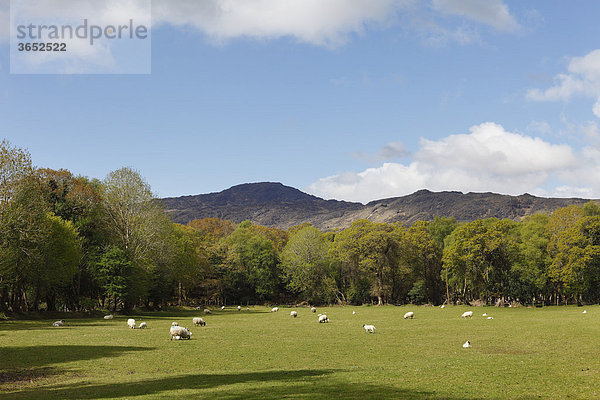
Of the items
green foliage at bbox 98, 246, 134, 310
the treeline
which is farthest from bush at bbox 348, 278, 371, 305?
green foliage at bbox 98, 246, 134, 310

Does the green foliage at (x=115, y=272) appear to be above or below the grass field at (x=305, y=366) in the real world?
above

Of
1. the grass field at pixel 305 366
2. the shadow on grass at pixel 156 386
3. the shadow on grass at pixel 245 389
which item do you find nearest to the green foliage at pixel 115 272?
the grass field at pixel 305 366

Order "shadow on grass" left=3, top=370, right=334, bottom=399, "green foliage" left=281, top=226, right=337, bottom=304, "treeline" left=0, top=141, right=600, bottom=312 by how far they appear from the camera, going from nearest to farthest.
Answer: "shadow on grass" left=3, top=370, right=334, bottom=399
"treeline" left=0, top=141, right=600, bottom=312
"green foliage" left=281, top=226, right=337, bottom=304

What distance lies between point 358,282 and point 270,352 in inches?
3041

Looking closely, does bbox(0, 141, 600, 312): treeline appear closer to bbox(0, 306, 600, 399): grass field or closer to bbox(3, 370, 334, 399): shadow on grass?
bbox(0, 306, 600, 399): grass field

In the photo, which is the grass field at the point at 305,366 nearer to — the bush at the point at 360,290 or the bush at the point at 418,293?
the bush at the point at 418,293

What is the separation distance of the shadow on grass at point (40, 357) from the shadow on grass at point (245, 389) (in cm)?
367

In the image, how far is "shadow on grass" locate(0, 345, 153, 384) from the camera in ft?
66.5

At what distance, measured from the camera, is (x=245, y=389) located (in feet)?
53.6

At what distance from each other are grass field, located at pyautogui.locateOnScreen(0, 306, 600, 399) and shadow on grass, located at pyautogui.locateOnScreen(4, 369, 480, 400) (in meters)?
0.04

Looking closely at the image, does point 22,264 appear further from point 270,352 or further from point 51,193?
point 270,352

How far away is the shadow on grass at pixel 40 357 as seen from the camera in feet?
66.5

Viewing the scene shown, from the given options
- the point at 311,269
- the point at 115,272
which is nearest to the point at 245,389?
the point at 115,272

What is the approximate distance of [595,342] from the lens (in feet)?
90.9
